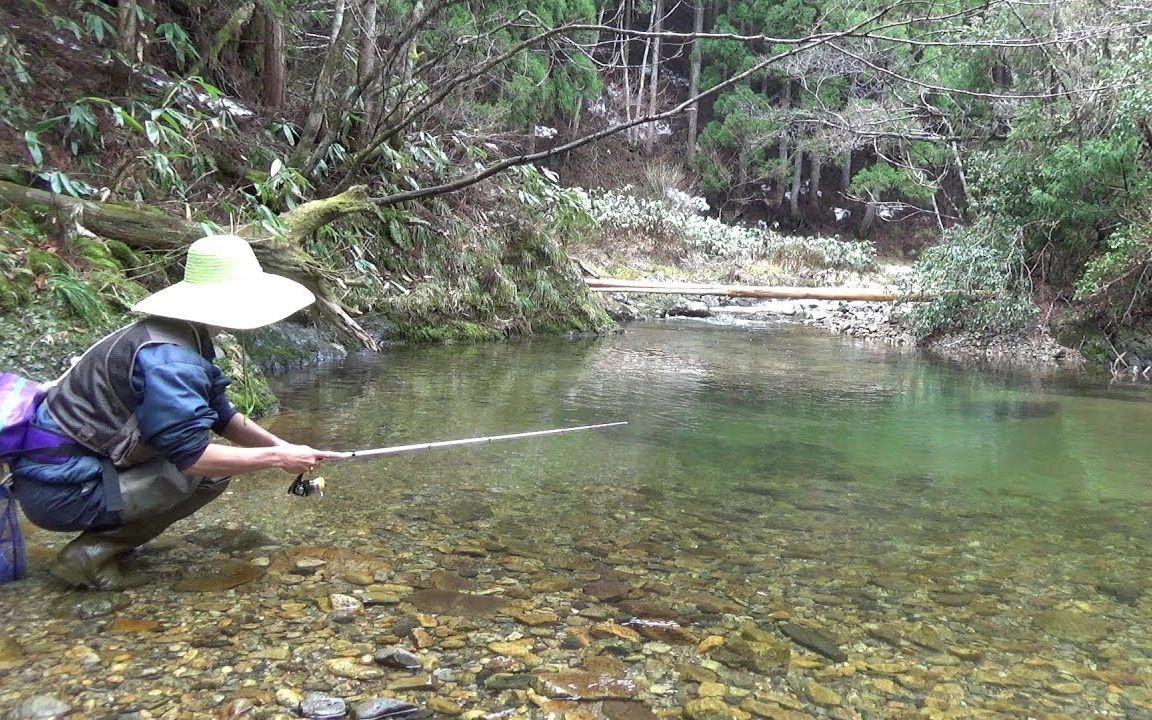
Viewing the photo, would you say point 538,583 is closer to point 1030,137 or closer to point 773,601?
point 773,601

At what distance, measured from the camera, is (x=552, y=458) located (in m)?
4.58

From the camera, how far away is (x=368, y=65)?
8.98m

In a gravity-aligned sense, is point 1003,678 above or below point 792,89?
below

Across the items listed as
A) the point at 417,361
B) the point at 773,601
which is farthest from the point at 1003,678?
the point at 417,361

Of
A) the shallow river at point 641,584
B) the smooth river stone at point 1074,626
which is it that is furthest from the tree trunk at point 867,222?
the smooth river stone at point 1074,626

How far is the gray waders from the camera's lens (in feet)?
7.51

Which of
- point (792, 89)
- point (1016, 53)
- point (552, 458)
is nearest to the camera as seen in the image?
point (552, 458)

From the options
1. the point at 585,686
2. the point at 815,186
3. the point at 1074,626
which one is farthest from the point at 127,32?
the point at 815,186

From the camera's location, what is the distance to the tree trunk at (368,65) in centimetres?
839

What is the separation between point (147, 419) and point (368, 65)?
312 inches

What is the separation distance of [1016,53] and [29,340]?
1355 centimetres

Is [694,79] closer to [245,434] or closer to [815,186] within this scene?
[815,186]

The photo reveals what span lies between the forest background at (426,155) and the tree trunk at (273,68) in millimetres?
30

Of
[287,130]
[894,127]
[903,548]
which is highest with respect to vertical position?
[894,127]
